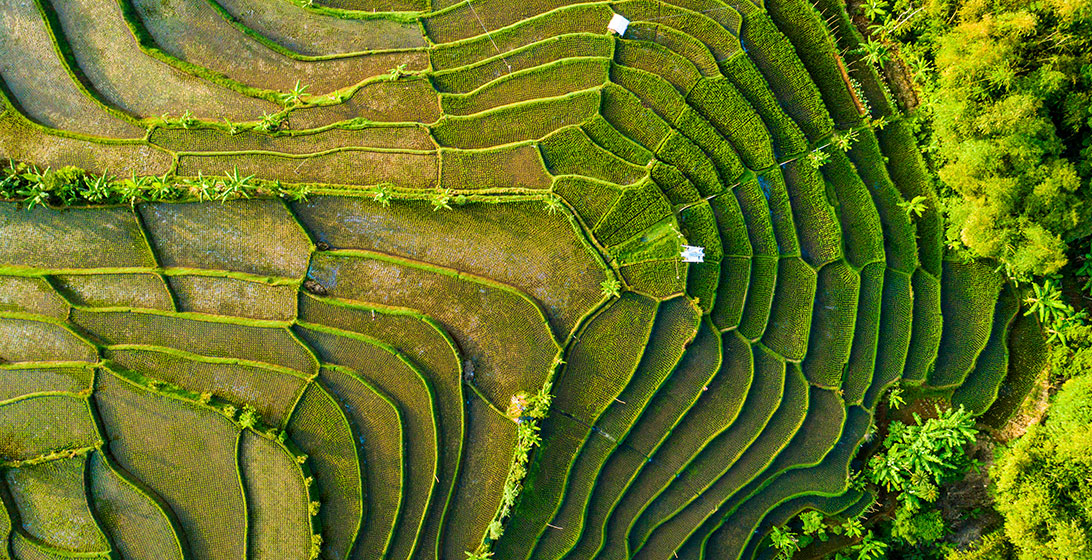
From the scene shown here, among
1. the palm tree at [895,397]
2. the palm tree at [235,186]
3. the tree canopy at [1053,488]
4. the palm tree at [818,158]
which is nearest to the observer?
the tree canopy at [1053,488]

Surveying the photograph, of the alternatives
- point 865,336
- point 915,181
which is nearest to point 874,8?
point 915,181

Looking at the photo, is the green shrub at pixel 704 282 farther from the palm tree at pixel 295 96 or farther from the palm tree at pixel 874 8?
the palm tree at pixel 295 96

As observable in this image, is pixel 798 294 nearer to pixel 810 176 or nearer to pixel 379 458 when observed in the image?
pixel 810 176

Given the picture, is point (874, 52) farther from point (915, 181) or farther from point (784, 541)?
point (784, 541)

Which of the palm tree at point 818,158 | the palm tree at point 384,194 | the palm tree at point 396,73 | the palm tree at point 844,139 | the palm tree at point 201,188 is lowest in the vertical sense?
the palm tree at point 201,188

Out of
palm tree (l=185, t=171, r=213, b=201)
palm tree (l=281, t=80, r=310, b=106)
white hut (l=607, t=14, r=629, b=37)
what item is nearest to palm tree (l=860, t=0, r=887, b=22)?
white hut (l=607, t=14, r=629, b=37)

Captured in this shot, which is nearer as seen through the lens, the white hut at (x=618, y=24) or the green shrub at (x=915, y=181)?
the white hut at (x=618, y=24)

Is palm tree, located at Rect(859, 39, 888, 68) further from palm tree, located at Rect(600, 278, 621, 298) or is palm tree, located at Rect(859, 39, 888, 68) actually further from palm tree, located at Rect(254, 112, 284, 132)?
palm tree, located at Rect(254, 112, 284, 132)

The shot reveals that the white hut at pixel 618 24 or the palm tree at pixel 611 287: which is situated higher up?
the white hut at pixel 618 24

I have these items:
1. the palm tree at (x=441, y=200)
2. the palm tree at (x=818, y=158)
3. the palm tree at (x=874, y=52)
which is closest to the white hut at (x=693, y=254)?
the palm tree at (x=818, y=158)

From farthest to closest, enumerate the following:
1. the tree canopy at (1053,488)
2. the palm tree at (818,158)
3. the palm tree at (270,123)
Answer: the palm tree at (818,158)
the palm tree at (270,123)
the tree canopy at (1053,488)
